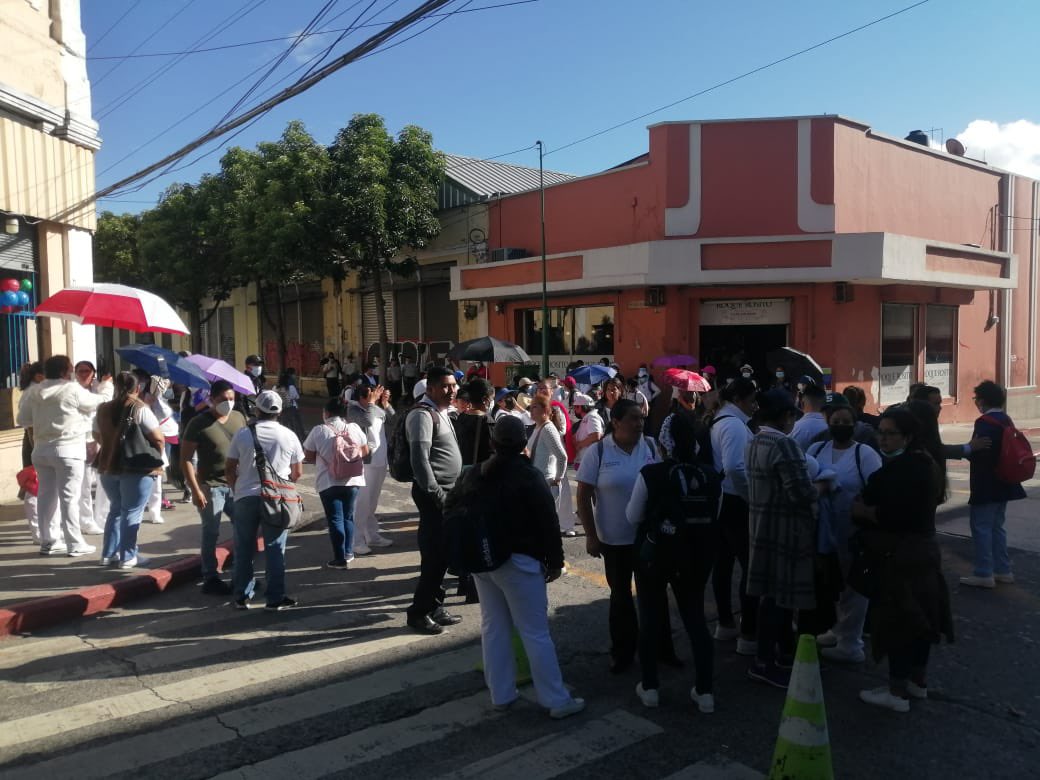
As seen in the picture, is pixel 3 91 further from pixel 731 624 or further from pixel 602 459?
pixel 731 624

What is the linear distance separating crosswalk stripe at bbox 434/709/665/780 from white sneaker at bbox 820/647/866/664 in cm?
159

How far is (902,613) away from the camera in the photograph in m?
4.41

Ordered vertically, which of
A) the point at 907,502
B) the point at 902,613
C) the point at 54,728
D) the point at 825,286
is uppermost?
the point at 825,286

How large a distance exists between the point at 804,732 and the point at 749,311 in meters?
16.0

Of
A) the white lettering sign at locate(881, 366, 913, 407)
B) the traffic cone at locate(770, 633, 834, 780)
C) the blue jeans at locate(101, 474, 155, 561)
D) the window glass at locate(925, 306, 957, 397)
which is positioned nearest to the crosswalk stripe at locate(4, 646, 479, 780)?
the traffic cone at locate(770, 633, 834, 780)

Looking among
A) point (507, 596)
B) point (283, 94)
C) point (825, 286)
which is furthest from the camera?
point (825, 286)

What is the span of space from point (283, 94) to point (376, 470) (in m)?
5.12

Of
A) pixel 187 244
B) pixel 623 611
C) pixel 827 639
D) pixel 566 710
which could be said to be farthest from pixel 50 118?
pixel 187 244

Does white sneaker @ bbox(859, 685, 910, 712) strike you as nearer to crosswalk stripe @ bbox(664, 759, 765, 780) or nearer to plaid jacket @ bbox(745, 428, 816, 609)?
plaid jacket @ bbox(745, 428, 816, 609)

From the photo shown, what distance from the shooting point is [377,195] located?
2133cm

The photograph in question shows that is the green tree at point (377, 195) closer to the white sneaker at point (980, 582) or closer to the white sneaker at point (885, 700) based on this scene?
the white sneaker at point (980, 582)

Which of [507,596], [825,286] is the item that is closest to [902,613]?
[507,596]

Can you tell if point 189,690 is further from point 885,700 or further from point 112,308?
point 112,308

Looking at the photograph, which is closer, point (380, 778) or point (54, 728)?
point (380, 778)
